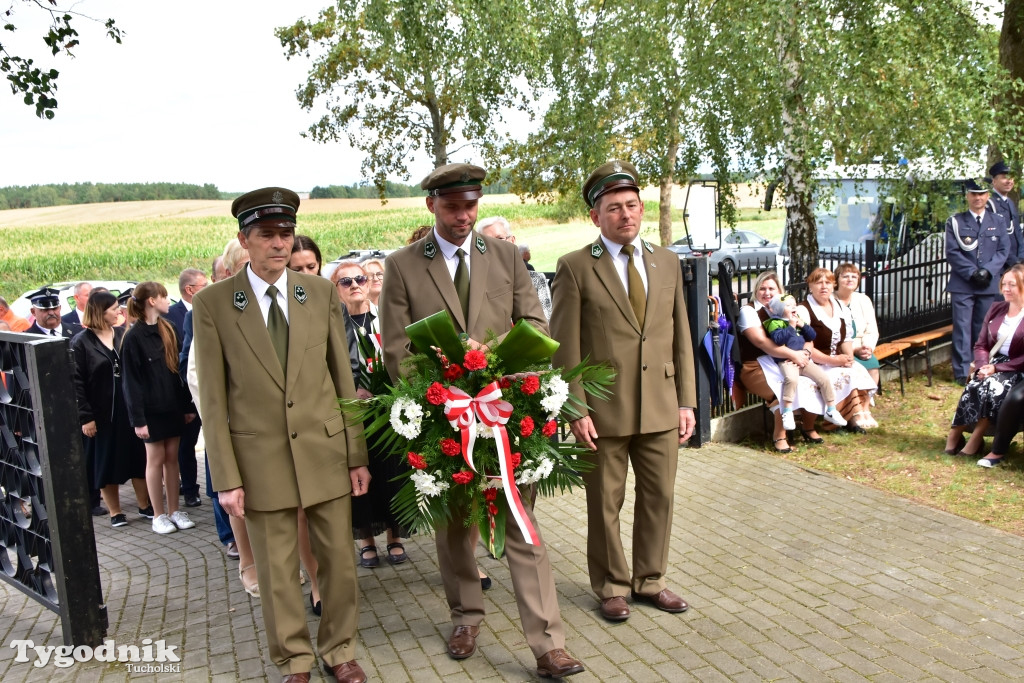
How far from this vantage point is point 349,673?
A: 14.3ft

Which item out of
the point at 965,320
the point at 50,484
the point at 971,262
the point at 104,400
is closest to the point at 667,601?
the point at 50,484

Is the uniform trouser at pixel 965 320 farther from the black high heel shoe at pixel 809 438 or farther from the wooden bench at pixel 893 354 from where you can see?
the black high heel shoe at pixel 809 438

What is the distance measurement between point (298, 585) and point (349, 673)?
48 centimetres

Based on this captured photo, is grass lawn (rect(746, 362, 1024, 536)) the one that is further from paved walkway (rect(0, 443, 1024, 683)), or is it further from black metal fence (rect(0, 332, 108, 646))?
black metal fence (rect(0, 332, 108, 646))

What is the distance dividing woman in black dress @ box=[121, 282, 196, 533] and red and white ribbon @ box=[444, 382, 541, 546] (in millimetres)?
3720

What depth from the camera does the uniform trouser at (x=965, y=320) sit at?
10695 mm

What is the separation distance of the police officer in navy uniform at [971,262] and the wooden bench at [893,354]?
0.69 meters

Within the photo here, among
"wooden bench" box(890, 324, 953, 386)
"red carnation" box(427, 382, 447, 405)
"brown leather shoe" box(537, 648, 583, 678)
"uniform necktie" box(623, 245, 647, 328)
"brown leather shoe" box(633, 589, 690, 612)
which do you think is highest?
"uniform necktie" box(623, 245, 647, 328)

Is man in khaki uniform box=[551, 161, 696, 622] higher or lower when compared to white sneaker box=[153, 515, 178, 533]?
higher

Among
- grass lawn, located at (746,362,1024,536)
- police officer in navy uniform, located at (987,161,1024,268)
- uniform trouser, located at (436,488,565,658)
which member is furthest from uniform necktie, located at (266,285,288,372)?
police officer in navy uniform, located at (987,161,1024,268)

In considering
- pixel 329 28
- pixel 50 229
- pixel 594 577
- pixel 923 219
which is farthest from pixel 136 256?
pixel 594 577

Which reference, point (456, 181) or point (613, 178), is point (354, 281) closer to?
point (456, 181)

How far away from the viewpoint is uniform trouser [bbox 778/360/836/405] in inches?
326

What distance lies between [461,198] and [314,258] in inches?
65.1
